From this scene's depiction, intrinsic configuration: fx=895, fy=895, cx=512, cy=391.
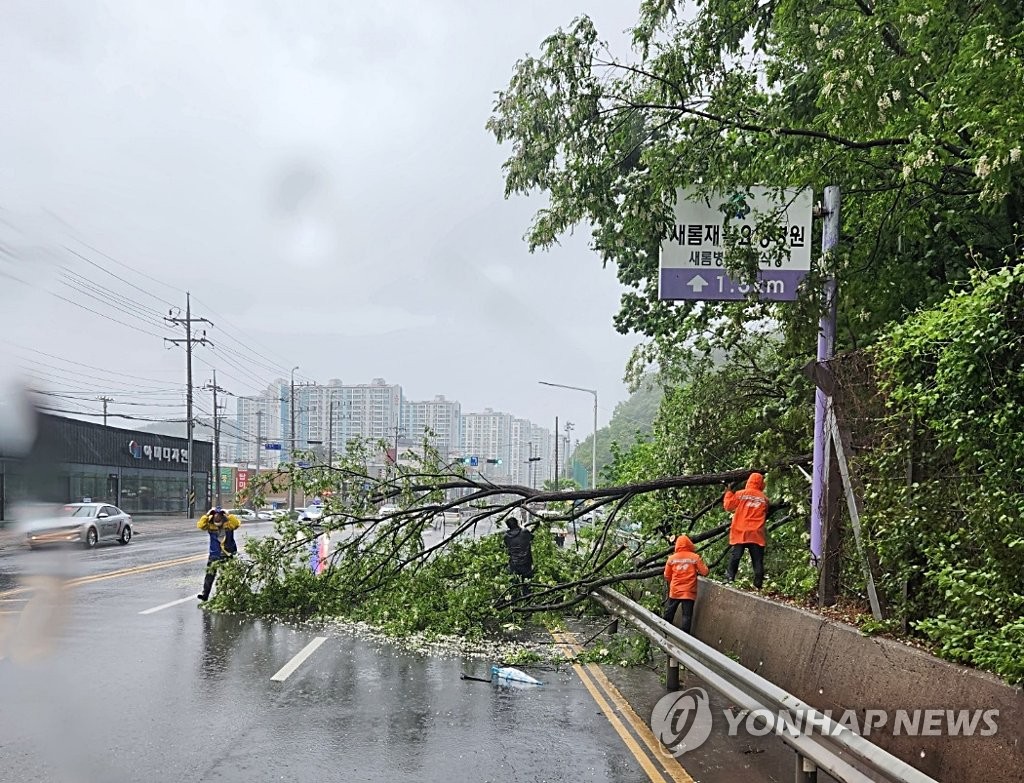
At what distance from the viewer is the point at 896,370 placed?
7098 millimetres

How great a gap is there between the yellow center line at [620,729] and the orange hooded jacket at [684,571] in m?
1.37

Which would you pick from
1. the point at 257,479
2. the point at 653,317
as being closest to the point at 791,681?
the point at 257,479

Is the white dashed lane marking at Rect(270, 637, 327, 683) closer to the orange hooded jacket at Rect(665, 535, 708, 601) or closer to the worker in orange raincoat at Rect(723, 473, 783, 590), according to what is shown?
the orange hooded jacket at Rect(665, 535, 708, 601)

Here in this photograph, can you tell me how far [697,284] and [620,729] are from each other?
5.32m

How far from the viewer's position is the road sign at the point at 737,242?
10.3 m

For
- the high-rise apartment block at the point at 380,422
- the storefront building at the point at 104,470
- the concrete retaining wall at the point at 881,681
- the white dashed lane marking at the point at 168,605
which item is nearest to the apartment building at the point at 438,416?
the high-rise apartment block at the point at 380,422

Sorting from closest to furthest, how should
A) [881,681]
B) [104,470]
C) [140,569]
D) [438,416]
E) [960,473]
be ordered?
1. [881,681]
2. [960,473]
3. [104,470]
4. [140,569]
5. [438,416]

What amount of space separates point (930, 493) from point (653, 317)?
1198 cm

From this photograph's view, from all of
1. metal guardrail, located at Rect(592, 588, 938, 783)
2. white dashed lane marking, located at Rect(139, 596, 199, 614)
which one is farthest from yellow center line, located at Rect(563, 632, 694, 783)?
white dashed lane marking, located at Rect(139, 596, 199, 614)

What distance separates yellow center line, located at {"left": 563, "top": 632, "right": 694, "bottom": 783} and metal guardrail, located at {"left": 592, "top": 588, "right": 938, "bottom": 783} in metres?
0.65

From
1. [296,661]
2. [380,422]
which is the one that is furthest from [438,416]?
[296,661]

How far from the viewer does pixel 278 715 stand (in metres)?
7.97

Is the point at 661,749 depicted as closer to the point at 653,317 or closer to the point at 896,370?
→ the point at 896,370

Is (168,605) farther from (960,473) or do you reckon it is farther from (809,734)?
(960,473)
